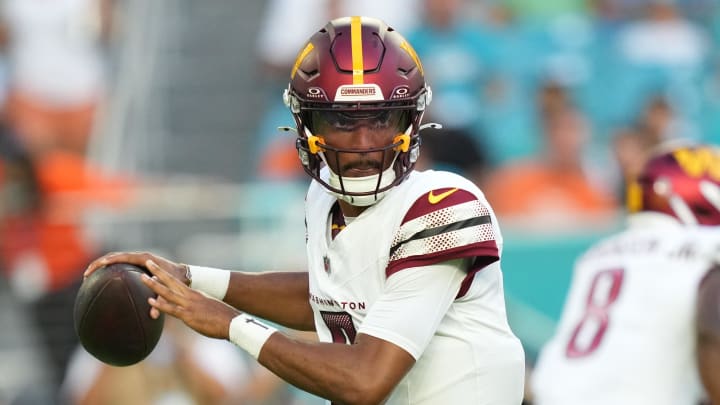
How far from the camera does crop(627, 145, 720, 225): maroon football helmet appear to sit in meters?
5.11

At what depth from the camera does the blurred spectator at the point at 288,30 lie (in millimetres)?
9016

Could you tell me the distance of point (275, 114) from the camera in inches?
355

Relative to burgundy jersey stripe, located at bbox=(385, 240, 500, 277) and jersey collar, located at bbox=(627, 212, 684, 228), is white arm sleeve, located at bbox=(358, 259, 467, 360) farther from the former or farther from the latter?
jersey collar, located at bbox=(627, 212, 684, 228)

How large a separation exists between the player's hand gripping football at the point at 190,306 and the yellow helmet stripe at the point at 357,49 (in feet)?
2.36

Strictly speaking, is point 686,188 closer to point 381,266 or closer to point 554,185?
point 381,266

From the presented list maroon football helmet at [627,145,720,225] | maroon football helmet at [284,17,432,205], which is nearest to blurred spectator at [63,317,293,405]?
maroon football helmet at [627,145,720,225]

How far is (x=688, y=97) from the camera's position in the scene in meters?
9.42

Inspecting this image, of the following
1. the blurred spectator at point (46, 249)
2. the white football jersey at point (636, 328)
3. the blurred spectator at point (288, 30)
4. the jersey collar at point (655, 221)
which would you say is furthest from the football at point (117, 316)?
the blurred spectator at point (288, 30)

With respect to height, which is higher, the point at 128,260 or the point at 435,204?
the point at 435,204

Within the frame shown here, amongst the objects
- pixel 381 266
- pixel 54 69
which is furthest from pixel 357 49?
pixel 54 69

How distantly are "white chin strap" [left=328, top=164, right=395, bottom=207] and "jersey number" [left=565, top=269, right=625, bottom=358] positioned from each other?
156cm

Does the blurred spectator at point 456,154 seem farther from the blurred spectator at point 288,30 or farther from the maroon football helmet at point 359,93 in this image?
the maroon football helmet at point 359,93

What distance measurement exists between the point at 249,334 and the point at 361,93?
0.72m

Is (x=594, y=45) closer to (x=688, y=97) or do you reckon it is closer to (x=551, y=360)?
(x=688, y=97)
